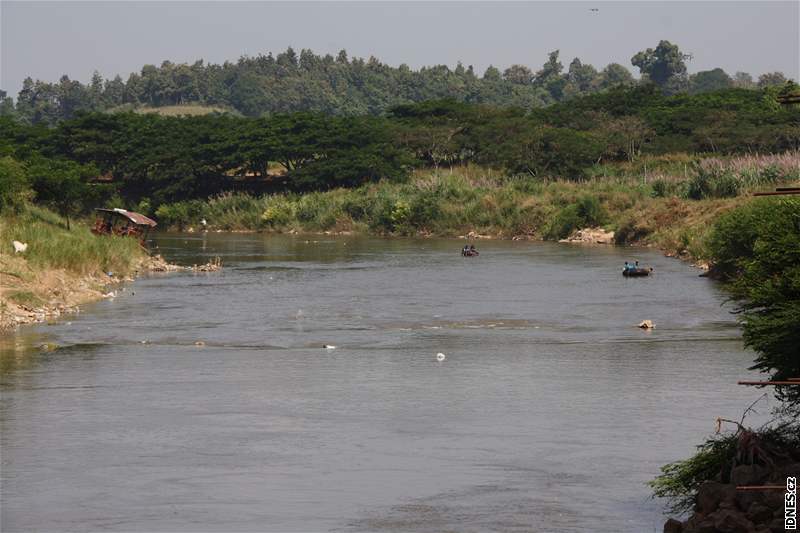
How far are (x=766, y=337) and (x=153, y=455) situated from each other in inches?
433

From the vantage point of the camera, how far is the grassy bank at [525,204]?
8138 cm

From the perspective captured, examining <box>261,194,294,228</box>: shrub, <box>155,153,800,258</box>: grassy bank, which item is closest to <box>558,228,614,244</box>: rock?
<box>155,153,800,258</box>: grassy bank

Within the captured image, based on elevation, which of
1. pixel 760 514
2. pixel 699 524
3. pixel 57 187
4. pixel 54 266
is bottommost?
pixel 699 524

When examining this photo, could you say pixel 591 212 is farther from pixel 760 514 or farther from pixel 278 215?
pixel 760 514

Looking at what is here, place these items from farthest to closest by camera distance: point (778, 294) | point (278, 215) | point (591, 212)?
point (278, 215)
point (591, 212)
point (778, 294)

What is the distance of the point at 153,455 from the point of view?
2462 centimetres

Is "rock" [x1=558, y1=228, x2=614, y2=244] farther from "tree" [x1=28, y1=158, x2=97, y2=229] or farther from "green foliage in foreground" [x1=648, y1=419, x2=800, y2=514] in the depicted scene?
"green foliage in foreground" [x1=648, y1=419, x2=800, y2=514]

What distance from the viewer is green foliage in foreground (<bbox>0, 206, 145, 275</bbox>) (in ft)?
157

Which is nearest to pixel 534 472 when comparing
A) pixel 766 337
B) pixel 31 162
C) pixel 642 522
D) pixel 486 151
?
pixel 642 522

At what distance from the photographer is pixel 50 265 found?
158 feet

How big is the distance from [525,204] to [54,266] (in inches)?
1927

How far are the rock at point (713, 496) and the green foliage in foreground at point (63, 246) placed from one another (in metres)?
32.0

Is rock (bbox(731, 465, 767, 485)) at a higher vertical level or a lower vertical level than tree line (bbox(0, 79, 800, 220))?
lower

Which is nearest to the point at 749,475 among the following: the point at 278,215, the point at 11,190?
the point at 11,190
